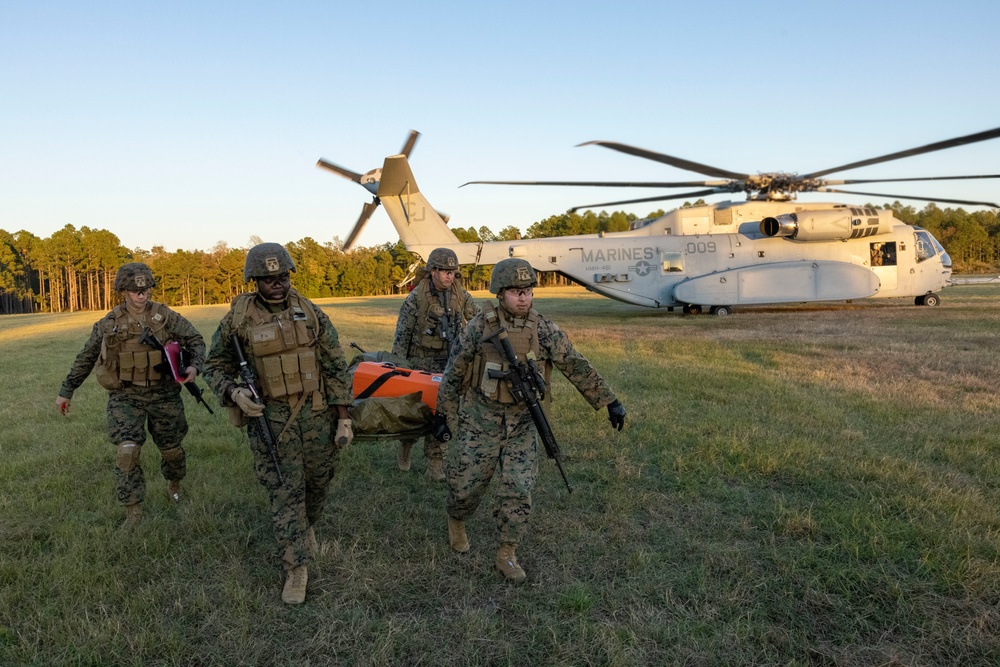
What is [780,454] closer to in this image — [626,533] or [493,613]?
[626,533]

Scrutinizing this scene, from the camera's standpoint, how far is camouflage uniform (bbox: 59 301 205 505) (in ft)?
15.7

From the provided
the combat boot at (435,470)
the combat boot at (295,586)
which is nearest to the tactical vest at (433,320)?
the combat boot at (435,470)

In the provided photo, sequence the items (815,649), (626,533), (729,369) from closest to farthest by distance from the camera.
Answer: (815,649)
(626,533)
(729,369)

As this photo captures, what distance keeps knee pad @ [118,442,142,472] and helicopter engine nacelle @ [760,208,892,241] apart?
17.9m

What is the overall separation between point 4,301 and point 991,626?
87.4 meters

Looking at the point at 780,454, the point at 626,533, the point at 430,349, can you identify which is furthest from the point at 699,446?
the point at 430,349

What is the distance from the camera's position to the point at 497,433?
4.13m

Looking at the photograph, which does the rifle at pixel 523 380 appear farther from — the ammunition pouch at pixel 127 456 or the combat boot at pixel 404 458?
the ammunition pouch at pixel 127 456

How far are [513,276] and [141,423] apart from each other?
3244mm

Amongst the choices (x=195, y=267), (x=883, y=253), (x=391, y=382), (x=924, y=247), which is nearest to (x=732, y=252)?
(x=883, y=253)

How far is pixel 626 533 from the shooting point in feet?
14.7

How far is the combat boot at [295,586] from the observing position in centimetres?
370

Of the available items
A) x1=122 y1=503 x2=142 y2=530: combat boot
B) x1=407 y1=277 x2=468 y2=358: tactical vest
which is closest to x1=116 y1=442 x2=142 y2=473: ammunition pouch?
x1=122 y1=503 x2=142 y2=530: combat boot

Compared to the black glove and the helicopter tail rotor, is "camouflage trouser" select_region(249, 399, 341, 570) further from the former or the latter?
the helicopter tail rotor
